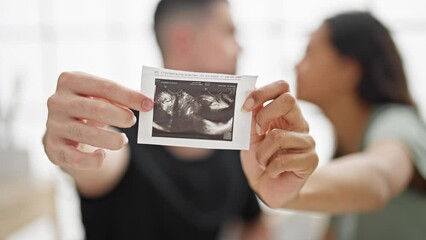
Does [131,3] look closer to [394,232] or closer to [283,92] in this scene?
[394,232]

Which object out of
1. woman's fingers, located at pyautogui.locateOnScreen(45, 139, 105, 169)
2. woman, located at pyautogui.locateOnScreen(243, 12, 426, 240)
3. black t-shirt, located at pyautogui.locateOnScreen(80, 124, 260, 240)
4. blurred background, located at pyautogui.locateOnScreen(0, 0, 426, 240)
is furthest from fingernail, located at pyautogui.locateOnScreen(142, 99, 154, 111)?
blurred background, located at pyautogui.locateOnScreen(0, 0, 426, 240)

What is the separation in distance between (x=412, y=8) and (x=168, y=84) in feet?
9.97

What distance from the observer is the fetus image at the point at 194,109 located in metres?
0.88

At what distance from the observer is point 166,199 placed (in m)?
1.76

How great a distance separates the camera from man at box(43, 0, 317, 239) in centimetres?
86

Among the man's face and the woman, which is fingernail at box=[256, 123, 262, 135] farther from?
the man's face

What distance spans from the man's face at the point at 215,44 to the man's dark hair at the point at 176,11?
1.4 inches

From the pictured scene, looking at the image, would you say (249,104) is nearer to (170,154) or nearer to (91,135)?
(91,135)

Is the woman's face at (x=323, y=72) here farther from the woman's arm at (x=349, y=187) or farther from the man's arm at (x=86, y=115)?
the man's arm at (x=86, y=115)

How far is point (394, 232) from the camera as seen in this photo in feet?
5.19

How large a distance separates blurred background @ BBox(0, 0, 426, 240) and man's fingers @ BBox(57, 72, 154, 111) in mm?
1625

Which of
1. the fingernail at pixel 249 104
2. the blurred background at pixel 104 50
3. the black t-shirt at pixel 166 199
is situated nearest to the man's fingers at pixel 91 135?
the fingernail at pixel 249 104

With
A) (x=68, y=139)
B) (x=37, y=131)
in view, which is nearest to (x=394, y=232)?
(x=68, y=139)

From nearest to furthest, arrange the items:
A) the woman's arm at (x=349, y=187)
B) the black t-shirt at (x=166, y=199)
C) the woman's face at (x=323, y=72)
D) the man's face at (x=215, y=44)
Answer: the woman's arm at (x=349, y=187) < the black t-shirt at (x=166, y=199) < the woman's face at (x=323, y=72) < the man's face at (x=215, y=44)
